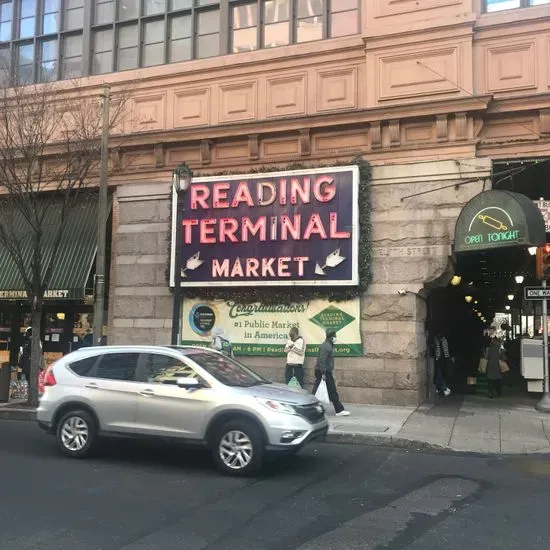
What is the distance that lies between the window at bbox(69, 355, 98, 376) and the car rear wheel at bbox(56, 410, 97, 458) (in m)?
0.55

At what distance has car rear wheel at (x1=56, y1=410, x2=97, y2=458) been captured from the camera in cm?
820

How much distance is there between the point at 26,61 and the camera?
54.9 feet

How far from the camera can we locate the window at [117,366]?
830 cm

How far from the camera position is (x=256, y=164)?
14.3m

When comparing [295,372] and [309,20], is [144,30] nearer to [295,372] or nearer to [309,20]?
[309,20]

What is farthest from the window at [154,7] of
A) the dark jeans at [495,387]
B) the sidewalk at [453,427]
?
the dark jeans at [495,387]

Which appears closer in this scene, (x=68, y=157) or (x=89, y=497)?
(x=89, y=497)

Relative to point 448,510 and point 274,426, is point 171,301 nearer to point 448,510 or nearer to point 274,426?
point 274,426

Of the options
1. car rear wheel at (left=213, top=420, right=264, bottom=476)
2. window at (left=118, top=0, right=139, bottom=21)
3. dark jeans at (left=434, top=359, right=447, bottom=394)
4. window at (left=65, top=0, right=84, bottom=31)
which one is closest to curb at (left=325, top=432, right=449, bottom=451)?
car rear wheel at (left=213, top=420, right=264, bottom=476)

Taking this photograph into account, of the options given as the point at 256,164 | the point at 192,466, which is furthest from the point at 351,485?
the point at 256,164

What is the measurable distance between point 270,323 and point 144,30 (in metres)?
8.52

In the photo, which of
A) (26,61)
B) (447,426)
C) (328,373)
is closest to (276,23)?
(26,61)

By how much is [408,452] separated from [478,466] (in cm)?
124

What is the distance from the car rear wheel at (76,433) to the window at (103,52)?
10.8 meters
